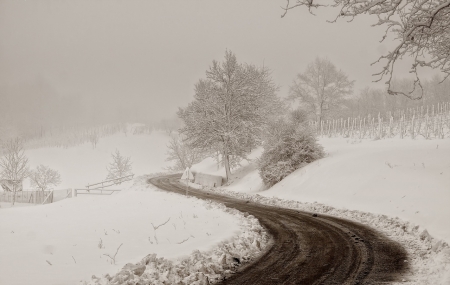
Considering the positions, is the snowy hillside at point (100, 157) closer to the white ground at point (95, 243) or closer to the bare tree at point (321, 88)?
the bare tree at point (321, 88)

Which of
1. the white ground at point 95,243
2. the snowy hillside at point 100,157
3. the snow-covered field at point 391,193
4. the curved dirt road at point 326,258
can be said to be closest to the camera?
the curved dirt road at point 326,258

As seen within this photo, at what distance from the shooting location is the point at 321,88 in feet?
122

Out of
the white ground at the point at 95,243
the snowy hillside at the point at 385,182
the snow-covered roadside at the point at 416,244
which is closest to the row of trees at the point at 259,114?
the snowy hillside at the point at 385,182

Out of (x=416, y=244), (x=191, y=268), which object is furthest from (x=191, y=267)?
(x=416, y=244)

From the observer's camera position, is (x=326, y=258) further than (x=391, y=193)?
No

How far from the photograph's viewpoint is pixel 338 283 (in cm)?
503

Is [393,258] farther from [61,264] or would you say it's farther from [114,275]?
[61,264]

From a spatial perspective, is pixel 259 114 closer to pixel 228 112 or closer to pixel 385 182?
pixel 228 112

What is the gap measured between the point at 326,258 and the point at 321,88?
33.6 meters

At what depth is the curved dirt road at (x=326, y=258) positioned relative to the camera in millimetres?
5332

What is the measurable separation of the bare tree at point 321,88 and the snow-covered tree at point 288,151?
1666 centimetres

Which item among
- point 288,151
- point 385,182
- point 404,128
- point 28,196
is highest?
point 404,128

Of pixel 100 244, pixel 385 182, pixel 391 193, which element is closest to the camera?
pixel 100 244

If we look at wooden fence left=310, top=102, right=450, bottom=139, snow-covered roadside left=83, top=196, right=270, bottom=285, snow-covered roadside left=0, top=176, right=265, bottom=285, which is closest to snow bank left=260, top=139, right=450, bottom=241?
wooden fence left=310, top=102, right=450, bottom=139
